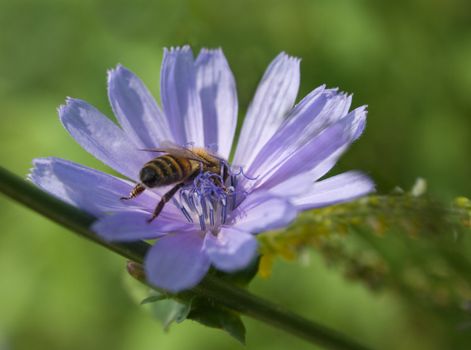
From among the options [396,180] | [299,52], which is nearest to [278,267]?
[396,180]

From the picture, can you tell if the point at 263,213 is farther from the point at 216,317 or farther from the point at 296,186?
the point at 216,317

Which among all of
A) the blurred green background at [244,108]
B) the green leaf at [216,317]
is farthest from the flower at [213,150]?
the blurred green background at [244,108]

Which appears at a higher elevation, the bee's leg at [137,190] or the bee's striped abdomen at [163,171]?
the bee's striped abdomen at [163,171]

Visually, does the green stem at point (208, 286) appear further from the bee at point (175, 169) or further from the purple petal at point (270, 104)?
the purple petal at point (270, 104)

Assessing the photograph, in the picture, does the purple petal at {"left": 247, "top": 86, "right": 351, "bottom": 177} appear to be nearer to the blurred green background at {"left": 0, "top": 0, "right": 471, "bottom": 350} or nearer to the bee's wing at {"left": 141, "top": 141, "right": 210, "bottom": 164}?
the bee's wing at {"left": 141, "top": 141, "right": 210, "bottom": 164}

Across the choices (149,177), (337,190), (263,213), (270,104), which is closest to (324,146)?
(337,190)

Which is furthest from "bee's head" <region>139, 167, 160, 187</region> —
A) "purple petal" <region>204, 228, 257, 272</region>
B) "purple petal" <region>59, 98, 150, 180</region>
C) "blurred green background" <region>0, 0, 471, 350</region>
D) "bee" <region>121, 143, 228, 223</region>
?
"blurred green background" <region>0, 0, 471, 350</region>
